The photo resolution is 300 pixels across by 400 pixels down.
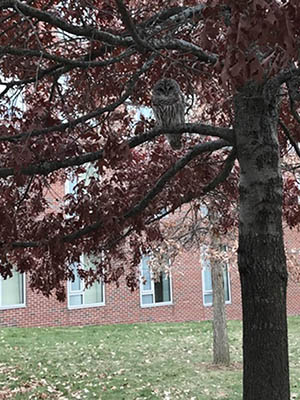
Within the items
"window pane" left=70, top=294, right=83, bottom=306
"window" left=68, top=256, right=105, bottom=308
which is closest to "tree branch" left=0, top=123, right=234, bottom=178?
"window" left=68, top=256, right=105, bottom=308

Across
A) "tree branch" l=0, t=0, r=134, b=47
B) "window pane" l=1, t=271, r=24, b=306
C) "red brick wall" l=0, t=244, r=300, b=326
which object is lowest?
"red brick wall" l=0, t=244, r=300, b=326

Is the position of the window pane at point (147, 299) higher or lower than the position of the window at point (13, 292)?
lower

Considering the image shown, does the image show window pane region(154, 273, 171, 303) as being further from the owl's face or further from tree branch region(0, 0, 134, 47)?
tree branch region(0, 0, 134, 47)

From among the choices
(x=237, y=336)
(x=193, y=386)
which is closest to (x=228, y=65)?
(x=193, y=386)

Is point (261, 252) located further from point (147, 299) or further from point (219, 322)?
point (147, 299)

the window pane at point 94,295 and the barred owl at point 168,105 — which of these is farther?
the window pane at point 94,295

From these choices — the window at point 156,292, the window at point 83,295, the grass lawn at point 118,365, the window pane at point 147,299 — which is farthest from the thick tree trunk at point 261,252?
the window pane at point 147,299

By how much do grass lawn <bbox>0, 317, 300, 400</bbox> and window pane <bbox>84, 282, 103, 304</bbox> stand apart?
4.85ft

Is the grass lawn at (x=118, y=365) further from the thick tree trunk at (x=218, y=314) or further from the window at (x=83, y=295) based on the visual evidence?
the window at (x=83, y=295)

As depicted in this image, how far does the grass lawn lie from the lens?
727cm

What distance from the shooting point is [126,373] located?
8383 millimetres

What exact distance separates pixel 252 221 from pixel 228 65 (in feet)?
6.00

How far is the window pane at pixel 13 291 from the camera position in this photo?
13.9m

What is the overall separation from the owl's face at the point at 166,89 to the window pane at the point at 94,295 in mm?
11783
